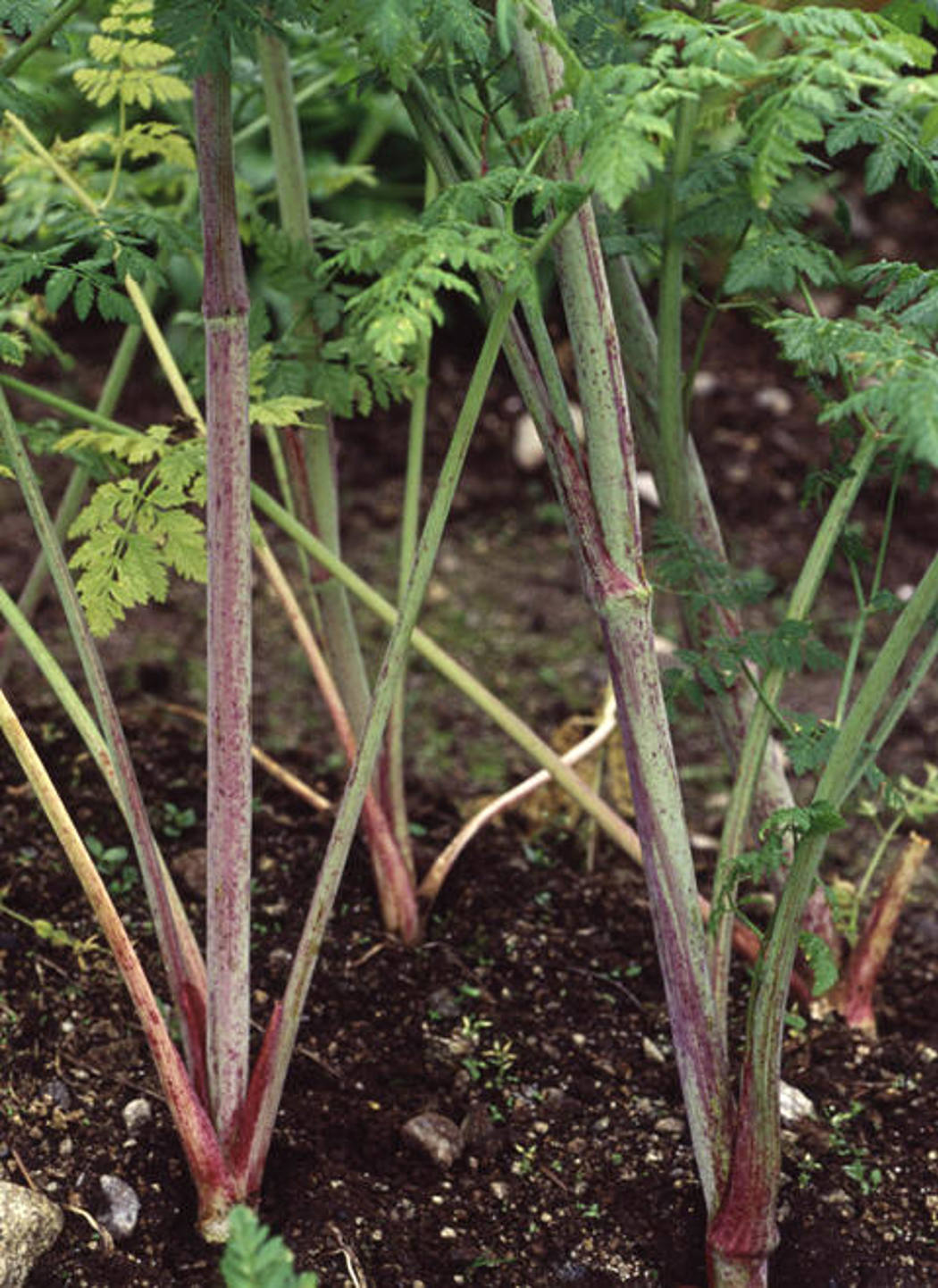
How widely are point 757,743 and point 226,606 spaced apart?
20.8 inches

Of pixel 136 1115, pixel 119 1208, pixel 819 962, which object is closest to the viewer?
pixel 819 962

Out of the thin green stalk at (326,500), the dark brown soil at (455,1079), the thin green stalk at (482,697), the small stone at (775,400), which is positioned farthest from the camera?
the small stone at (775,400)

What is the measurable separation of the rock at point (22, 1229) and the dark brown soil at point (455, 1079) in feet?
0.07

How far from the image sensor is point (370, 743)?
1.29 m

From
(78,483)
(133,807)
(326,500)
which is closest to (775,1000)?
(133,807)

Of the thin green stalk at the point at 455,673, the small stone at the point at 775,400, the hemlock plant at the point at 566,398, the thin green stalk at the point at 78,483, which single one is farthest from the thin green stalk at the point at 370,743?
the small stone at the point at 775,400

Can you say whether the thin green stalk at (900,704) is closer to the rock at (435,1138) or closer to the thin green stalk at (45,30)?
the rock at (435,1138)

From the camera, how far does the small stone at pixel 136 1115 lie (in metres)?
1.49

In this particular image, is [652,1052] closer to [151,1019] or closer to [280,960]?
[280,960]

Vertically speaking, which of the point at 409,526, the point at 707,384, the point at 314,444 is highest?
the point at 314,444

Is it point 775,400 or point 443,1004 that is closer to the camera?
point 443,1004

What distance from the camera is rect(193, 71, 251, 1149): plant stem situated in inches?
48.4

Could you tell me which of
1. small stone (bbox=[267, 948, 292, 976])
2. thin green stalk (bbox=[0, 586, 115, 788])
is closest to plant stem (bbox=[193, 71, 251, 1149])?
thin green stalk (bbox=[0, 586, 115, 788])

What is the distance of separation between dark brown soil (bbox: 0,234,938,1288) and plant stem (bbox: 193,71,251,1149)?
6.3 inches
